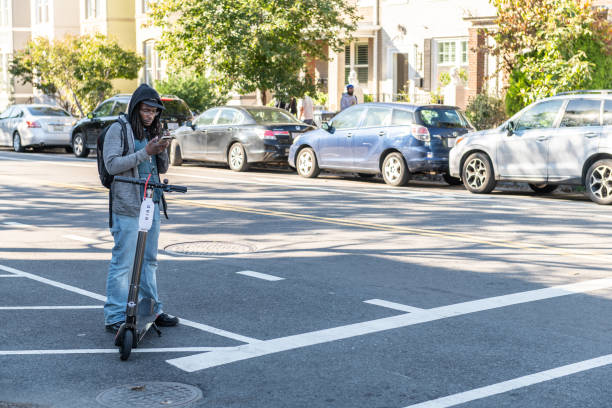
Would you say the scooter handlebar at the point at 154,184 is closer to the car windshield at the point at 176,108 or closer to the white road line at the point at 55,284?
the white road line at the point at 55,284

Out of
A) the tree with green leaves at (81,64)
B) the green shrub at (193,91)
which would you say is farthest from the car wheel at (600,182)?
the tree with green leaves at (81,64)

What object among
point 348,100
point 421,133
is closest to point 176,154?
point 348,100

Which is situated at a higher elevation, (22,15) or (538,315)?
(22,15)

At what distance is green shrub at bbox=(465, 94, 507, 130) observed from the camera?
2470cm

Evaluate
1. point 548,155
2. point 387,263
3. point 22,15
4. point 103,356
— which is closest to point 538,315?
point 387,263

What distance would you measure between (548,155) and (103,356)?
431 inches

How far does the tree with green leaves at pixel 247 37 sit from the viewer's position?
2486 cm

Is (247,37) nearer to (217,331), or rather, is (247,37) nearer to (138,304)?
(217,331)

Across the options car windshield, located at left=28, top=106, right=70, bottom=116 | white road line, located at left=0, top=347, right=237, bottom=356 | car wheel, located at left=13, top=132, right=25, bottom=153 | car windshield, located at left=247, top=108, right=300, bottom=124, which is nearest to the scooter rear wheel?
white road line, located at left=0, top=347, right=237, bottom=356

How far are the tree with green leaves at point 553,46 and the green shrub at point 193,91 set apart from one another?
13.6m

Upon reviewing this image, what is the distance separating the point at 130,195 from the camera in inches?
261

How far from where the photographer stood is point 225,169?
22.6m

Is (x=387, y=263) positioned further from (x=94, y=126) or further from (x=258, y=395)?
(x=94, y=126)

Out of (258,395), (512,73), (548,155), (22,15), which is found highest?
(22,15)
